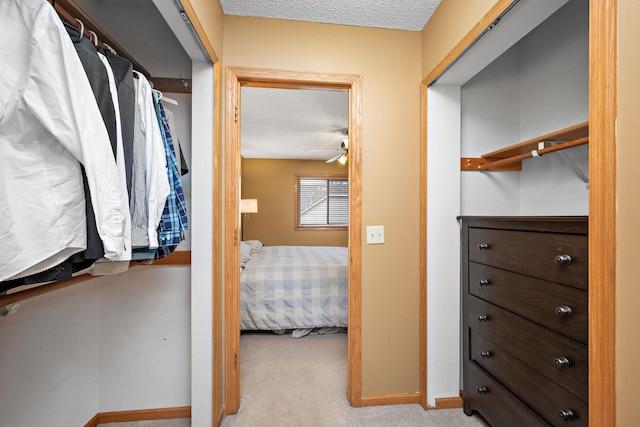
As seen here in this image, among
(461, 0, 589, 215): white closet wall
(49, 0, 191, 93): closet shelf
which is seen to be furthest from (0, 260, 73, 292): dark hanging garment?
(461, 0, 589, 215): white closet wall

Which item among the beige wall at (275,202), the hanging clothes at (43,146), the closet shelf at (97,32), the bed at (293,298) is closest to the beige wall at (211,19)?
the closet shelf at (97,32)

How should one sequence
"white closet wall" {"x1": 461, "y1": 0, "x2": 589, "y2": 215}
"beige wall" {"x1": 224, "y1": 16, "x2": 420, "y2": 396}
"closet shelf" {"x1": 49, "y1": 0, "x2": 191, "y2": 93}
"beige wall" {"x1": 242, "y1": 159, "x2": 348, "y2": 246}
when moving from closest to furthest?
"closet shelf" {"x1": 49, "y1": 0, "x2": 191, "y2": 93}, "white closet wall" {"x1": 461, "y1": 0, "x2": 589, "y2": 215}, "beige wall" {"x1": 224, "y1": 16, "x2": 420, "y2": 396}, "beige wall" {"x1": 242, "y1": 159, "x2": 348, "y2": 246}

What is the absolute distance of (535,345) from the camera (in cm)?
127

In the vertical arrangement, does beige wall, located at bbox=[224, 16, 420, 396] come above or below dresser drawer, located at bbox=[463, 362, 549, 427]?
above

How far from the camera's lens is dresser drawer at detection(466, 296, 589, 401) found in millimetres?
1079

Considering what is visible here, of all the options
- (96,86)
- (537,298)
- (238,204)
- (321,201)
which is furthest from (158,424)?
(321,201)

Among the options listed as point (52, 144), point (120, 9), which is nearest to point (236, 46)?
point (120, 9)

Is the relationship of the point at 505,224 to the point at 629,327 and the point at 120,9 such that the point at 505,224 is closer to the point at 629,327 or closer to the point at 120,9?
the point at 629,327

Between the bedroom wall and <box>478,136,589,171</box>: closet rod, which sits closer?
<box>478,136,589,171</box>: closet rod

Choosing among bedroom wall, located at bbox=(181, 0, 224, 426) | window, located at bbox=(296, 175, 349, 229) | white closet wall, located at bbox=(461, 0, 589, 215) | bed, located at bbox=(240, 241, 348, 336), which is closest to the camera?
bedroom wall, located at bbox=(181, 0, 224, 426)

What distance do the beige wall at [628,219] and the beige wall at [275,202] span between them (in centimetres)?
557

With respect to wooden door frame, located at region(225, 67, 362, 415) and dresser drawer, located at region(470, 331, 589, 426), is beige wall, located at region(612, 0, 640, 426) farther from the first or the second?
wooden door frame, located at region(225, 67, 362, 415)

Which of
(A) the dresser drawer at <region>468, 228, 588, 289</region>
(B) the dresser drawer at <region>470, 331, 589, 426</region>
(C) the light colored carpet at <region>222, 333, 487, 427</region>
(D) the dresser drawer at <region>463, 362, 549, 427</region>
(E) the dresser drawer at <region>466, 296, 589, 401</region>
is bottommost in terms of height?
(C) the light colored carpet at <region>222, 333, 487, 427</region>

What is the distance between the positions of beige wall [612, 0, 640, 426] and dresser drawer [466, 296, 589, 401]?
14.1 inches
